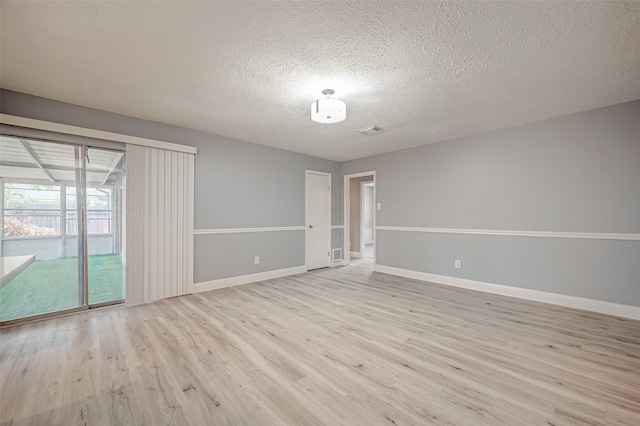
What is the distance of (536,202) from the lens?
11.9ft

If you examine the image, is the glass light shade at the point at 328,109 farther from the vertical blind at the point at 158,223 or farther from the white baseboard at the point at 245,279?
the white baseboard at the point at 245,279

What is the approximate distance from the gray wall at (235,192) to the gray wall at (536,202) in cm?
219

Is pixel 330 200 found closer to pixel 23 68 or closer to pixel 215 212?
pixel 215 212

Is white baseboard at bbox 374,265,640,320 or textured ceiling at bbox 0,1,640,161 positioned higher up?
textured ceiling at bbox 0,1,640,161

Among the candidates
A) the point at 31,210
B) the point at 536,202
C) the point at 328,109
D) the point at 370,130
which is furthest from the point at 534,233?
the point at 31,210

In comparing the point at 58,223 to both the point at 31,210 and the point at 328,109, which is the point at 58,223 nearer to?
the point at 31,210

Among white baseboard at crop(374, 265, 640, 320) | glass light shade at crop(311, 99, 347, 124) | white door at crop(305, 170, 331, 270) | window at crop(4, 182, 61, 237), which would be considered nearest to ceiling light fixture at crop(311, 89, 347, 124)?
glass light shade at crop(311, 99, 347, 124)

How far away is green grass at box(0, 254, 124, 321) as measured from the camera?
2936mm

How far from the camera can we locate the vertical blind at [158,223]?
3385mm

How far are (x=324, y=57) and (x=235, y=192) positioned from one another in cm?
286

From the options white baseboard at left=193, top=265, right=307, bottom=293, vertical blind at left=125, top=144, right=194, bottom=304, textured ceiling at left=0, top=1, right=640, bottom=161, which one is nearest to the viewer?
textured ceiling at left=0, top=1, right=640, bottom=161

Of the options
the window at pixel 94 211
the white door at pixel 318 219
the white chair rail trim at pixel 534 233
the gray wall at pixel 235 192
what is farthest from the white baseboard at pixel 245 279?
the white chair rail trim at pixel 534 233

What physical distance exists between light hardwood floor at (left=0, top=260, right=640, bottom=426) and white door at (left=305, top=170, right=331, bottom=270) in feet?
7.64

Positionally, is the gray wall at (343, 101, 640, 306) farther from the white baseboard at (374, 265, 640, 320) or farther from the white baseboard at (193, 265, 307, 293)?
the white baseboard at (193, 265, 307, 293)
